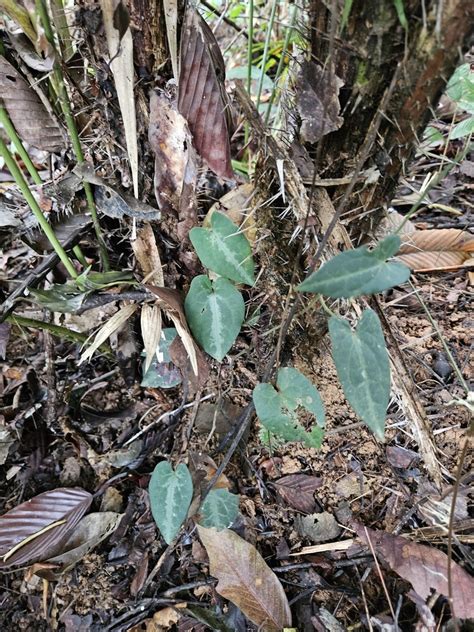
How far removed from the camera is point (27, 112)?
726mm

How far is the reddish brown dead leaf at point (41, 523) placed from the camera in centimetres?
84

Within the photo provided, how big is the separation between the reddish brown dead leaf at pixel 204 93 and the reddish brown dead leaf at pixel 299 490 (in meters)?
0.55

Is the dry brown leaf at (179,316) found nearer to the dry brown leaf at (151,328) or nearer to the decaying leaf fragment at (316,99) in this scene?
the dry brown leaf at (151,328)

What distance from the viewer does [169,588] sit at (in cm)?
80

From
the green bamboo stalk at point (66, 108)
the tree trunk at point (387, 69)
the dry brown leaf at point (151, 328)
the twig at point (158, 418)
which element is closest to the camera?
the tree trunk at point (387, 69)

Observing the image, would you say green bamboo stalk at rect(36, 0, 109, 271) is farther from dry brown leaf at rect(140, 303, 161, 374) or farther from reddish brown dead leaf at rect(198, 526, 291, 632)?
reddish brown dead leaf at rect(198, 526, 291, 632)

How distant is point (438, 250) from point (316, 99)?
58 cm

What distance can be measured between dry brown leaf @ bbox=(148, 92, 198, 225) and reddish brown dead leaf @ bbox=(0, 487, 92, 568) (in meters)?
0.58

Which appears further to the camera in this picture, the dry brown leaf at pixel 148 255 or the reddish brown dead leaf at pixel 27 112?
the dry brown leaf at pixel 148 255

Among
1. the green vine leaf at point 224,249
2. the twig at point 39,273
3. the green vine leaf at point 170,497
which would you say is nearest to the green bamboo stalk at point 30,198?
the twig at point 39,273

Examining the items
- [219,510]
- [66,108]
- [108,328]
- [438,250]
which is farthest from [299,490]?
[66,108]

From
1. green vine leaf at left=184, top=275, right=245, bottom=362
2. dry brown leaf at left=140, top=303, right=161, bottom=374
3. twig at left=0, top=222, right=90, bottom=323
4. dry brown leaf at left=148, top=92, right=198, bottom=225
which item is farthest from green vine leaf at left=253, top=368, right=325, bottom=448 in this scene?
twig at left=0, top=222, right=90, bottom=323

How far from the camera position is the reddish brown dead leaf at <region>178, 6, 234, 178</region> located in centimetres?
65

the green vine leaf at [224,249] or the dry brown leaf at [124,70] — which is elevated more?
the dry brown leaf at [124,70]
